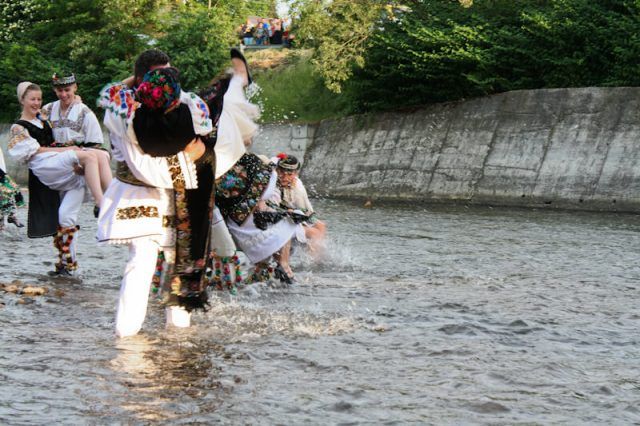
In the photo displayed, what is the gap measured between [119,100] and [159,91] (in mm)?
282

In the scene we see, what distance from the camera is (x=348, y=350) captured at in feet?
23.9

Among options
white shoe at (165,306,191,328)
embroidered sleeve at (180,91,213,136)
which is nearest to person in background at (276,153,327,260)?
white shoe at (165,306,191,328)

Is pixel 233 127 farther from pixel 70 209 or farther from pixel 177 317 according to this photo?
pixel 70 209

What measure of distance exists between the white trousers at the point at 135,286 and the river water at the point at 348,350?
0.48 feet

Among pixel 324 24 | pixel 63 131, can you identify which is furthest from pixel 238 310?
pixel 324 24

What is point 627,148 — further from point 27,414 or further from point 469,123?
point 27,414

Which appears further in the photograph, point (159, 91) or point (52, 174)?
point (52, 174)

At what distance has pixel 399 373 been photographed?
21.7ft

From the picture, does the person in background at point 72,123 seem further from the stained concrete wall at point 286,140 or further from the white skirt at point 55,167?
the stained concrete wall at point 286,140

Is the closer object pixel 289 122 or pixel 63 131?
pixel 63 131

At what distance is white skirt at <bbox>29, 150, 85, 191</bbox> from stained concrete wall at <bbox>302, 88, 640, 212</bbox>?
14038 mm

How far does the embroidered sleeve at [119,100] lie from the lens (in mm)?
6930

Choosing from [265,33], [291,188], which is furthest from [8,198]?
[265,33]

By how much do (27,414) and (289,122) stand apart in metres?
27.6
